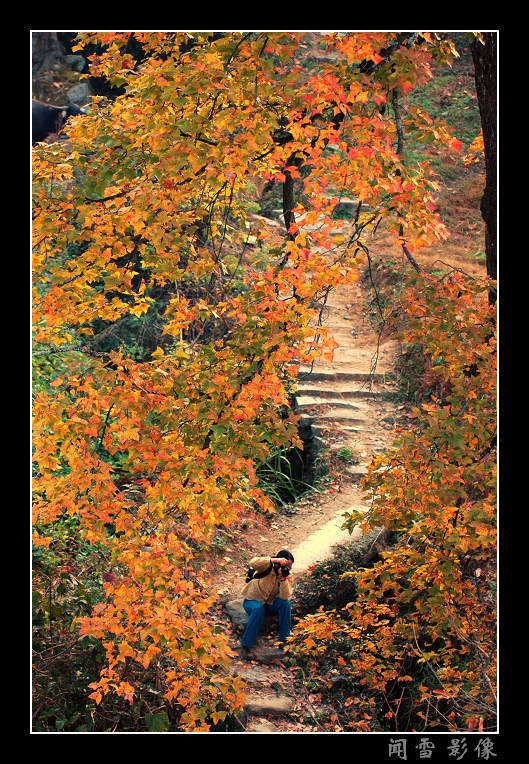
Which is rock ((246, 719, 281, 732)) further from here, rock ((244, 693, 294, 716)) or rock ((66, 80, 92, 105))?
rock ((66, 80, 92, 105))

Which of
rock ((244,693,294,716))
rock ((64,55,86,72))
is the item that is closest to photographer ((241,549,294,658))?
rock ((244,693,294,716))

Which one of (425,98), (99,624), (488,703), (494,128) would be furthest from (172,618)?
(425,98)

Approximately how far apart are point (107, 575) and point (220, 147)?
2570 mm

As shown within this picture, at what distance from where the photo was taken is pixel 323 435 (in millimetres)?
7898

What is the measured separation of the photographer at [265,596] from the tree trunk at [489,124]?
8.64ft

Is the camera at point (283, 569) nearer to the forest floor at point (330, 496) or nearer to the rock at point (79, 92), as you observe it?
the forest floor at point (330, 496)

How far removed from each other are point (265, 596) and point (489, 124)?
3.81 meters

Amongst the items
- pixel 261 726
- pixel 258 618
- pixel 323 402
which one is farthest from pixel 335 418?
pixel 261 726

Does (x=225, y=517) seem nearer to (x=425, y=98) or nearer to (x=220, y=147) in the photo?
(x=220, y=147)

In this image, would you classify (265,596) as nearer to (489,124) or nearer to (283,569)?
(283,569)

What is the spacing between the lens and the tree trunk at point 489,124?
398 centimetres

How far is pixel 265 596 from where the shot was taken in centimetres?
516

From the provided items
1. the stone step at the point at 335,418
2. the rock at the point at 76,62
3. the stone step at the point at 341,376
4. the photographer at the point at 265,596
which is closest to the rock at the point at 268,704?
the photographer at the point at 265,596

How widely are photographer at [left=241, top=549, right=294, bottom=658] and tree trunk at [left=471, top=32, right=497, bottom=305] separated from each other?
2.63 meters
